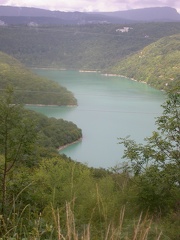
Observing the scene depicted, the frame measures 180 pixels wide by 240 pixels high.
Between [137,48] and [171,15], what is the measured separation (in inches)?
3126

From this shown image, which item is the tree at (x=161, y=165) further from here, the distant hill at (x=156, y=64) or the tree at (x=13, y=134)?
the distant hill at (x=156, y=64)

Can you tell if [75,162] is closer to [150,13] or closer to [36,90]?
[36,90]

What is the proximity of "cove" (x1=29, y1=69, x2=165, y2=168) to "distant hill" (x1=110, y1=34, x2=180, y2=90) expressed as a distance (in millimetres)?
2029

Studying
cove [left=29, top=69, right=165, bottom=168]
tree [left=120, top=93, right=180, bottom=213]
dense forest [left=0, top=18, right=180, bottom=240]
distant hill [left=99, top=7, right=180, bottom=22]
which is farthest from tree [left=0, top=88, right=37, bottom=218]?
distant hill [left=99, top=7, right=180, bottom=22]

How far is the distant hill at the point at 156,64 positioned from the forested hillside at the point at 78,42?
3337 millimetres

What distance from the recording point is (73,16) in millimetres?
76312

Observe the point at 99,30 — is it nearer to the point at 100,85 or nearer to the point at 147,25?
the point at 147,25

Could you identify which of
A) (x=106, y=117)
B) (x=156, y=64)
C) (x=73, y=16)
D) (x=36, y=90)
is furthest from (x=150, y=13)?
(x=106, y=117)

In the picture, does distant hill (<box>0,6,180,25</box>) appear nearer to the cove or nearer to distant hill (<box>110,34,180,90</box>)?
distant hill (<box>110,34,180,90</box>)

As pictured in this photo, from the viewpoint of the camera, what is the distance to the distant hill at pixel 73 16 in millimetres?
55769

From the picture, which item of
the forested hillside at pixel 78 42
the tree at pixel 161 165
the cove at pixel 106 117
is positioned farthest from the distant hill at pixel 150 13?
the tree at pixel 161 165

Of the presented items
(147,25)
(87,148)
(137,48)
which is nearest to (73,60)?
(137,48)

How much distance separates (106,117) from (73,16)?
219 ft

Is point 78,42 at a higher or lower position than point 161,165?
higher
